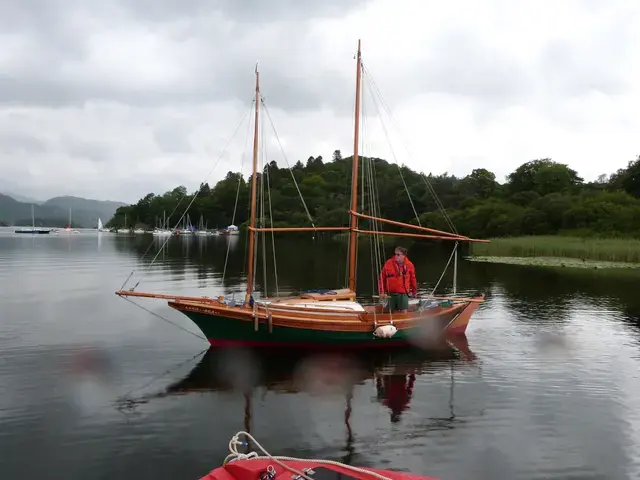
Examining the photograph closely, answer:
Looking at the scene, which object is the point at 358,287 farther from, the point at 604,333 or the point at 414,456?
the point at 414,456

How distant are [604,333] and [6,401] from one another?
25977mm

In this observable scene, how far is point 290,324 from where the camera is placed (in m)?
19.2

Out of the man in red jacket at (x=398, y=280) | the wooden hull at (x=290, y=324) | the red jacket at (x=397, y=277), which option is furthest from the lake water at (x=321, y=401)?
the red jacket at (x=397, y=277)

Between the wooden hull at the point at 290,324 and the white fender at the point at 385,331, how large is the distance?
0.37 meters

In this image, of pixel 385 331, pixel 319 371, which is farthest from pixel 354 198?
pixel 319 371

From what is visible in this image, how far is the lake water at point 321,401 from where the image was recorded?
11781 millimetres

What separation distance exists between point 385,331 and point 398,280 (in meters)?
2.79

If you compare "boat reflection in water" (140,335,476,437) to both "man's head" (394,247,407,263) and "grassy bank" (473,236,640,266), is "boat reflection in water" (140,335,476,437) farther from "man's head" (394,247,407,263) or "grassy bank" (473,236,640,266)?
"grassy bank" (473,236,640,266)

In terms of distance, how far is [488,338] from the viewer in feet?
80.7

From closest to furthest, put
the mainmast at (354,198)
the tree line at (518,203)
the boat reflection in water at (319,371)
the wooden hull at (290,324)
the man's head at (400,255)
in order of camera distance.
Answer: the boat reflection in water at (319,371), the wooden hull at (290,324), the man's head at (400,255), the mainmast at (354,198), the tree line at (518,203)

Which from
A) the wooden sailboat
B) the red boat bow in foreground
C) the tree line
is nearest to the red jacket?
the wooden sailboat

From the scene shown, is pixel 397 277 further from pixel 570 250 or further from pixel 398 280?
pixel 570 250

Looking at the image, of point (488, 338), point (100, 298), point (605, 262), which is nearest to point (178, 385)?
point (488, 338)

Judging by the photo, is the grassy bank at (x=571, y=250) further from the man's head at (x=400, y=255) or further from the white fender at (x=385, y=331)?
the white fender at (x=385, y=331)
